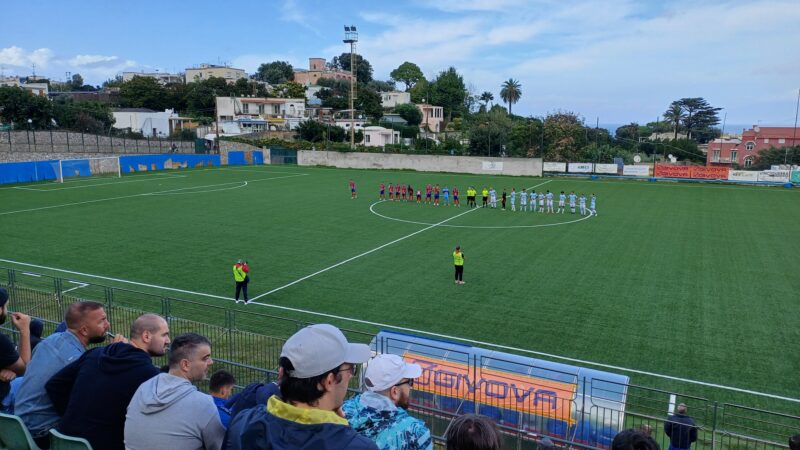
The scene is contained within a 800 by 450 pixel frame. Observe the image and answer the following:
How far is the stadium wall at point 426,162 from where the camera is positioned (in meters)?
52.6

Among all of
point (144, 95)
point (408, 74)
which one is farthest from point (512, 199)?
point (408, 74)

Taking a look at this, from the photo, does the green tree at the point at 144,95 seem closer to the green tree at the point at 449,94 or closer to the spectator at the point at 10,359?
the green tree at the point at 449,94

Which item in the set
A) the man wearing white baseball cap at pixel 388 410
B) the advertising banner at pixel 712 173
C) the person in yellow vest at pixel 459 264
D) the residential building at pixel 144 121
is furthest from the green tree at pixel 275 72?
the man wearing white baseball cap at pixel 388 410

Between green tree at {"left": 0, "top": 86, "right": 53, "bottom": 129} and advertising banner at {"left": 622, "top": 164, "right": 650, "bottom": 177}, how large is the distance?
65.9 metres

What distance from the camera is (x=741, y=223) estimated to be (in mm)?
29109

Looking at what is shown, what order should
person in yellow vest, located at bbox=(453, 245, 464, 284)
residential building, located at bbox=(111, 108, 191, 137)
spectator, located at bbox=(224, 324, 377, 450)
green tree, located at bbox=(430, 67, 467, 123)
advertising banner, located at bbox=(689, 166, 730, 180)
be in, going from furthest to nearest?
green tree, located at bbox=(430, 67, 467, 123) < residential building, located at bbox=(111, 108, 191, 137) < advertising banner, located at bbox=(689, 166, 730, 180) < person in yellow vest, located at bbox=(453, 245, 464, 284) < spectator, located at bbox=(224, 324, 377, 450)

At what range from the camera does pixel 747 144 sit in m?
76.8

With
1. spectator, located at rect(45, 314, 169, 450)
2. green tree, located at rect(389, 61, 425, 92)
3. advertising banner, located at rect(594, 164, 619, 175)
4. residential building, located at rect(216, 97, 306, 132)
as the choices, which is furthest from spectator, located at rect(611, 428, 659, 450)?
green tree, located at rect(389, 61, 425, 92)

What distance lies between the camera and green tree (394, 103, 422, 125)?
101 m

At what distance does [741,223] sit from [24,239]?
111 ft

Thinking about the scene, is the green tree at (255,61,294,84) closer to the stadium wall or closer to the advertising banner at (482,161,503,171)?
the stadium wall

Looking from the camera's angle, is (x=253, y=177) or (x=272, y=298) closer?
(x=272, y=298)

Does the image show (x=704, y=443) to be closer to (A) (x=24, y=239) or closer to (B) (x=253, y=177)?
(A) (x=24, y=239)

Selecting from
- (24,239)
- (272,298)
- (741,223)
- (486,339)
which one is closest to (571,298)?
(486,339)
